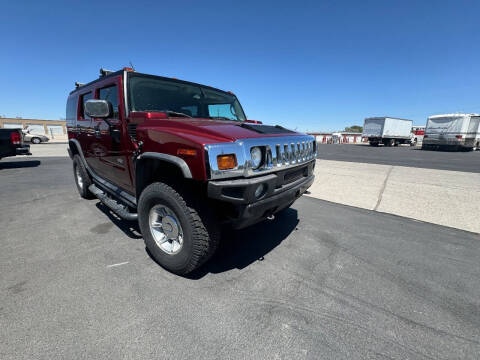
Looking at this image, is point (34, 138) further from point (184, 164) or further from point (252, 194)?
point (252, 194)

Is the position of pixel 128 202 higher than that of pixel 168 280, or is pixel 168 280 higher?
pixel 128 202

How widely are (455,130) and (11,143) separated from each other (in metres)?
27.8

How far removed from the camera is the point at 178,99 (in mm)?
3023

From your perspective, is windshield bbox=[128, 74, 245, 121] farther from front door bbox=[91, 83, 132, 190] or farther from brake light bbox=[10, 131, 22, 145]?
brake light bbox=[10, 131, 22, 145]

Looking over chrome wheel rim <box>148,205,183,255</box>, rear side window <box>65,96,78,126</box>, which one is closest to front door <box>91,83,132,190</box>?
chrome wheel rim <box>148,205,183,255</box>

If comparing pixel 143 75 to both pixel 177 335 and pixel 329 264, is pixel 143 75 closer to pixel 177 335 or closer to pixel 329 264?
pixel 177 335

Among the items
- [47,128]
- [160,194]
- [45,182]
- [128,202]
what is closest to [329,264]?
[160,194]

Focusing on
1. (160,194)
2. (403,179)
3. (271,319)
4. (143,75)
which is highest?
(143,75)

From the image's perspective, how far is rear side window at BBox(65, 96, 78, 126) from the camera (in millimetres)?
4301

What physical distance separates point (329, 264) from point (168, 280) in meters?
1.72

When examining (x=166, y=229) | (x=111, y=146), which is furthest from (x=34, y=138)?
(x=166, y=229)

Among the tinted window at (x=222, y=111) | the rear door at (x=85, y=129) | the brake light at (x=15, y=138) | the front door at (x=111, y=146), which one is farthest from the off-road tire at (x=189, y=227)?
the brake light at (x=15, y=138)

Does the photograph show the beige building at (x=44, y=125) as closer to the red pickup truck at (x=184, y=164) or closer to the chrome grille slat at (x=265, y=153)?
the red pickup truck at (x=184, y=164)

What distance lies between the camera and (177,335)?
1573 mm
